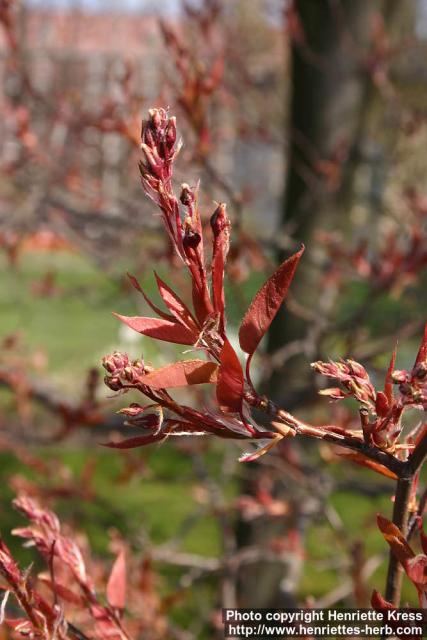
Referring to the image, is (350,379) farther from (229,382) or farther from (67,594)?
(67,594)

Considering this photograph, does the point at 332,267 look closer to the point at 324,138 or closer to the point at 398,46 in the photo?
the point at 324,138

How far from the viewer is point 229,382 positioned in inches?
26.8

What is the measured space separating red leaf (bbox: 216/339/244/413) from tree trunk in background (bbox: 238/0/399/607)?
2.30 metres

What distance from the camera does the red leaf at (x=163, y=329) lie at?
2.29ft

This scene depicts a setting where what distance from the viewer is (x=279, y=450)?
2119 mm

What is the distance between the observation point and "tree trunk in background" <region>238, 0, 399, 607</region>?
3.00 meters

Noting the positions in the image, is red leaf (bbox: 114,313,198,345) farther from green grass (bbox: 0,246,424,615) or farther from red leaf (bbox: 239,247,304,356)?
green grass (bbox: 0,246,424,615)

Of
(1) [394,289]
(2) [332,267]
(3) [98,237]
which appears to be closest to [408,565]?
(1) [394,289]

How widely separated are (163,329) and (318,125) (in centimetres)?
254

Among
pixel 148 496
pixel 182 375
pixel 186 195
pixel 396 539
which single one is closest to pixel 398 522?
pixel 396 539

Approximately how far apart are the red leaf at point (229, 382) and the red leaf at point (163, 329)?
4cm

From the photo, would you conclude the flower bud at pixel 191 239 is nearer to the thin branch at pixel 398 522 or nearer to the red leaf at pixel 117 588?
the thin branch at pixel 398 522

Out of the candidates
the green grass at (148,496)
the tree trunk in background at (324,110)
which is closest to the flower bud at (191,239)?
the green grass at (148,496)

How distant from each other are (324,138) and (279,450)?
1453 mm
